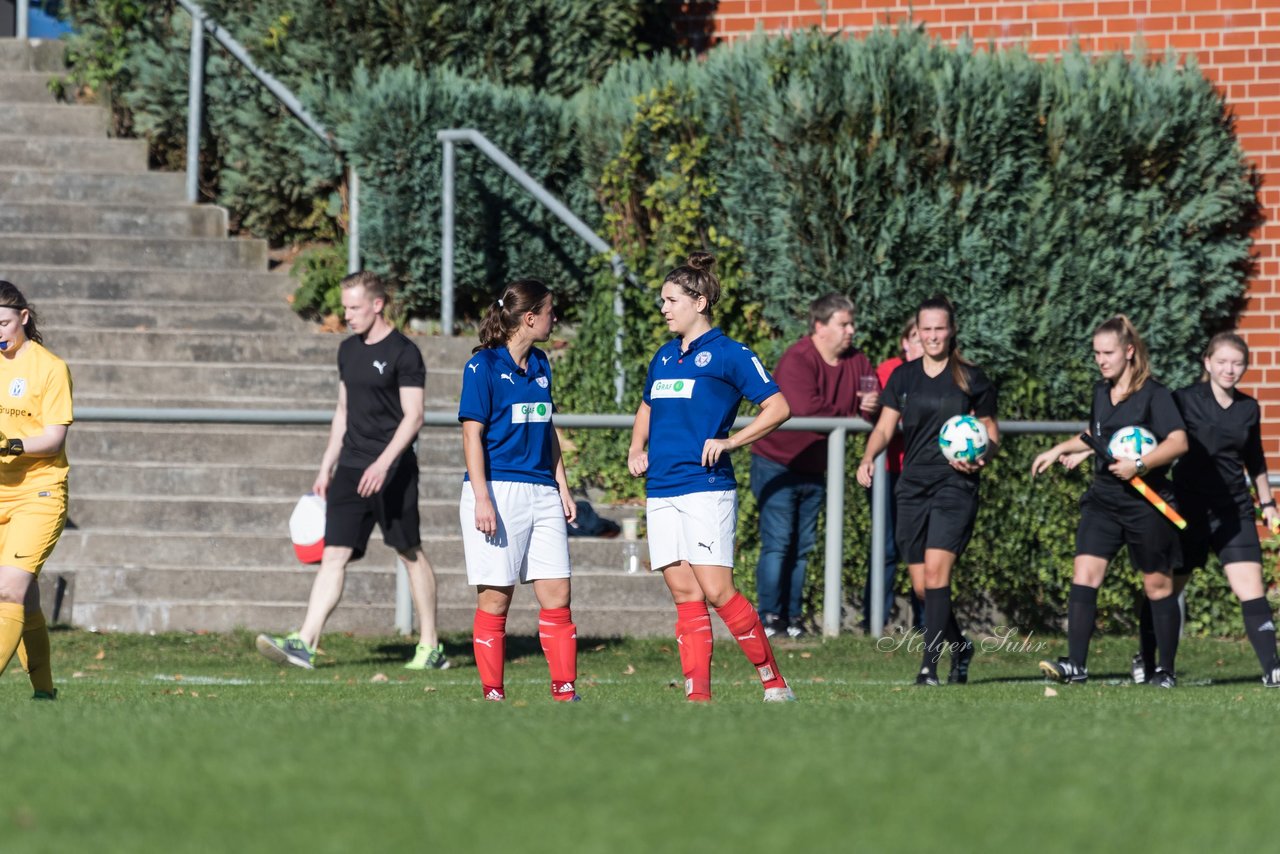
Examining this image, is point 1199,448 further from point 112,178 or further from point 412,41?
point 112,178

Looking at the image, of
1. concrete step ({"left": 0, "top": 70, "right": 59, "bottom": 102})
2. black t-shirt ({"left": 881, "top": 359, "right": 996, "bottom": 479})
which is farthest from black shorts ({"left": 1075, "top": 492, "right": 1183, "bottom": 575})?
concrete step ({"left": 0, "top": 70, "right": 59, "bottom": 102})

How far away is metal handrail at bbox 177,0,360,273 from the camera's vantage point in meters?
14.3

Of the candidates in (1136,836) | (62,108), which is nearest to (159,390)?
(62,108)

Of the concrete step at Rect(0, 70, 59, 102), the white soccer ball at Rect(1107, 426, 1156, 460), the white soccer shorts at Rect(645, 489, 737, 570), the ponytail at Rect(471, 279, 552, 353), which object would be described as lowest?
the white soccer shorts at Rect(645, 489, 737, 570)

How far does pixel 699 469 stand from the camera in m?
7.75

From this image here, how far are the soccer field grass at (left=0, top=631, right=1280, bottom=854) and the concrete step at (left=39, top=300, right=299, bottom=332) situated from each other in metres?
6.77

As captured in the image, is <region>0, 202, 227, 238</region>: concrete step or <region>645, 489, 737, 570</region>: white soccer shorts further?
<region>0, 202, 227, 238</region>: concrete step

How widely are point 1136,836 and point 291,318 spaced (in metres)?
11.2

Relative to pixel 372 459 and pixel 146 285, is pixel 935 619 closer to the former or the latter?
pixel 372 459

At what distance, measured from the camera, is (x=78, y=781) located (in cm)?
473

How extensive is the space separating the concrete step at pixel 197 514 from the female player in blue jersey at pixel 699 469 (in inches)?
181

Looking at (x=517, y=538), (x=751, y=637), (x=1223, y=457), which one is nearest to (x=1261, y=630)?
(x=1223, y=457)

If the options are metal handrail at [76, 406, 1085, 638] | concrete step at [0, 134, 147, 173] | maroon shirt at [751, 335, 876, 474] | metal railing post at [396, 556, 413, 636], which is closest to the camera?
metal railing post at [396, 556, 413, 636]

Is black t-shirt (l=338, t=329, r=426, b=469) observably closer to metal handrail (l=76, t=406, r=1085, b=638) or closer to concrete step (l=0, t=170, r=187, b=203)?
metal handrail (l=76, t=406, r=1085, b=638)
